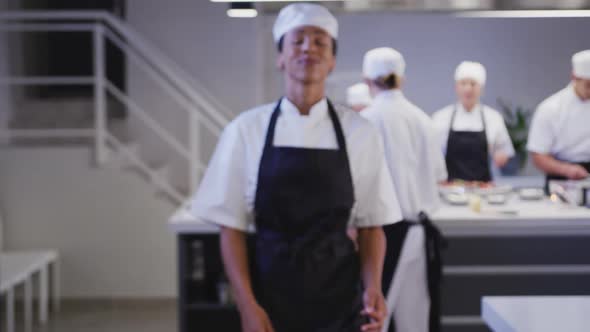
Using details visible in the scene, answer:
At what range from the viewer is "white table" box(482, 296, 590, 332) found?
50.9 inches

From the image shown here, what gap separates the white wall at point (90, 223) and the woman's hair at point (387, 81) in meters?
2.04

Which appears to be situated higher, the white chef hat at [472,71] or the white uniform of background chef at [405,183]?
the white chef hat at [472,71]

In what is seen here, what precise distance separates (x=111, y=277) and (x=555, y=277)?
2.68 meters

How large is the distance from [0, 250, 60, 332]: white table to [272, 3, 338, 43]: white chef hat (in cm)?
238

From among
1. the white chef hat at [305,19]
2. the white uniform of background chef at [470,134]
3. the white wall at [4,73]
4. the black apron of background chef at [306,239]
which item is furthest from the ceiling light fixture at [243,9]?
the white wall at [4,73]

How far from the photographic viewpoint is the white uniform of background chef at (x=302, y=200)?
1800 millimetres

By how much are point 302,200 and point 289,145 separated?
0.45 ft

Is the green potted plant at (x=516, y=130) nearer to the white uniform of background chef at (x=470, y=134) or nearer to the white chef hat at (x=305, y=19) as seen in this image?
the white uniform of background chef at (x=470, y=134)

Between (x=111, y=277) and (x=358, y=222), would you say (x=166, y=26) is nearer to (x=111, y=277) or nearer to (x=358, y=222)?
(x=111, y=277)

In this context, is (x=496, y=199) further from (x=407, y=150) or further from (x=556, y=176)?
(x=407, y=150)

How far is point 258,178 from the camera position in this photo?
1.81m

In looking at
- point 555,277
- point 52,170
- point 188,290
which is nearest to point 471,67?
point 555,277

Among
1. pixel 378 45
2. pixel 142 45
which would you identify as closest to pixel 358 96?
pixel 378 45

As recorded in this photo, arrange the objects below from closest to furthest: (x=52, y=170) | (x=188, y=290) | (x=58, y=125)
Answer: (x=188, y=290), (x=52, y=170), (x=58, y=125)
